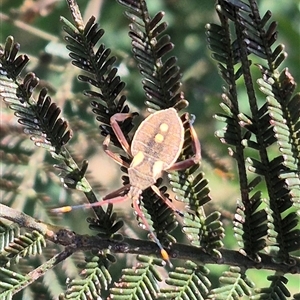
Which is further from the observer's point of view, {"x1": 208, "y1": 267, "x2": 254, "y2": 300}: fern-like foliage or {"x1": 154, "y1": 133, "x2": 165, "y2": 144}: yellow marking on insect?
{"x1": 154, "y1": 133, "x2": 165, "y2": 144}: yellow marking on insect

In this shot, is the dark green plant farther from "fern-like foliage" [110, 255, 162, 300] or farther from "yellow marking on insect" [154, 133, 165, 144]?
"yellow marking on insect" [154, 133, 165, 144]

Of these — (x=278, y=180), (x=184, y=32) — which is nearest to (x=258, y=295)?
(x=278, y=180)

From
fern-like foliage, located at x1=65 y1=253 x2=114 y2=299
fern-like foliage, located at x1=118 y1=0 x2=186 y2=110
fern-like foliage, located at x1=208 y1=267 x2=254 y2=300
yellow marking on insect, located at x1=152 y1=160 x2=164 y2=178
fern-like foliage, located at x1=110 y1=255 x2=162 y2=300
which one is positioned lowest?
fern-like foliage, located at x1=65 y1=253 x2=114 y2=299

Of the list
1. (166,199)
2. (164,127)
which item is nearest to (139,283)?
(166,199)

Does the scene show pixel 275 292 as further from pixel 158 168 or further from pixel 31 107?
pixel 31 107

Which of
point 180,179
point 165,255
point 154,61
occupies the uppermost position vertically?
point 154,61

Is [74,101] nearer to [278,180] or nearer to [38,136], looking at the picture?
[38,136]

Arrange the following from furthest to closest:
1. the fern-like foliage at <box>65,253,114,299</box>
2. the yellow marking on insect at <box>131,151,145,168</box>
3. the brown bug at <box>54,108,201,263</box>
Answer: the yellow marking on insect at <box>131,151,145,168</box>
the brown bug at <box>54,108,201,263</box>
the fern-like foliage at <box>65,253,114,299</box>

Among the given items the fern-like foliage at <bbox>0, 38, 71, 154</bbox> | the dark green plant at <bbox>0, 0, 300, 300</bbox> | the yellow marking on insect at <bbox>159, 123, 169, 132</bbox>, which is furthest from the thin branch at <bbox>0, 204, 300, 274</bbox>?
the yellow marking on insect at <bbox>159, 123, 169, 132</bbox>
